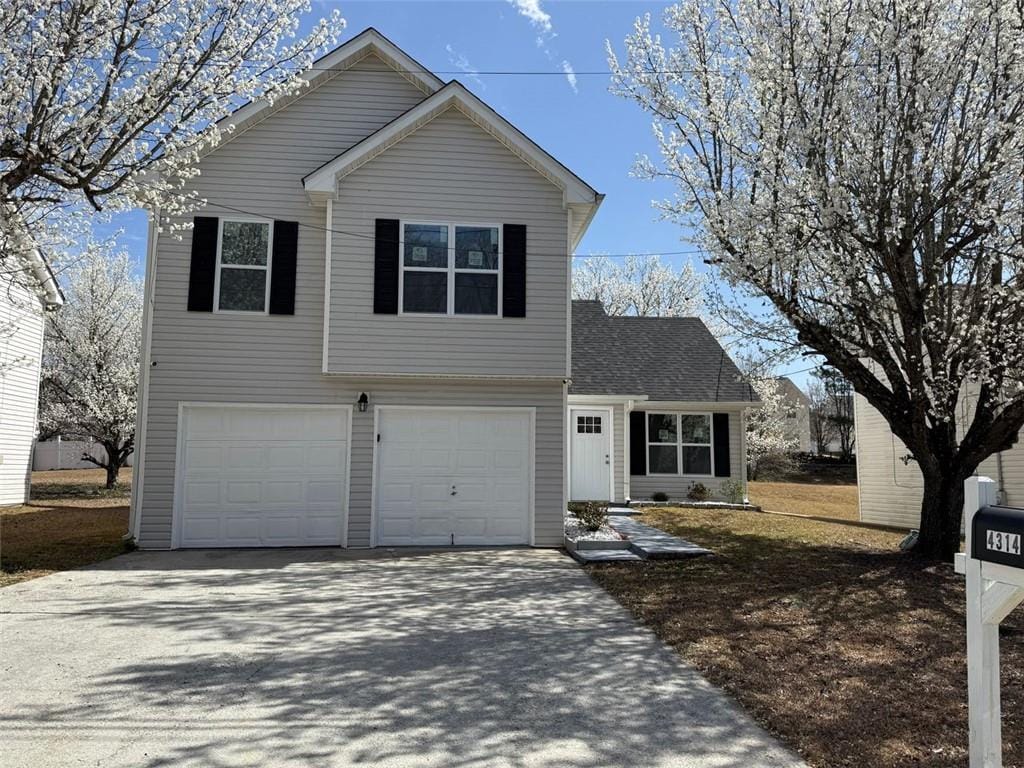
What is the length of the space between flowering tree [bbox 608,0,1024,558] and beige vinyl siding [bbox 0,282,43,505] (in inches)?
620

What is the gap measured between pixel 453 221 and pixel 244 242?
3307 millimetres

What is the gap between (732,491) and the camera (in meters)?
17.6

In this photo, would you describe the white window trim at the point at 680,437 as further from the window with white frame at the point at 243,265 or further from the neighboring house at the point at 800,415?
the neighboring house at the point at 800,415

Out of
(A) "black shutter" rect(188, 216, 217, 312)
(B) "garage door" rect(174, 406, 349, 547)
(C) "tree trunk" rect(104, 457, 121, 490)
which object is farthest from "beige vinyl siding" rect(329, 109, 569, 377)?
(C) "tree trunk" rect(104, 457, 121, 490)

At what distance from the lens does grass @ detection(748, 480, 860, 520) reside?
2077cm

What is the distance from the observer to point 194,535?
10.5 m

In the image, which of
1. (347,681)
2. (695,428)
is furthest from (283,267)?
(695,428)

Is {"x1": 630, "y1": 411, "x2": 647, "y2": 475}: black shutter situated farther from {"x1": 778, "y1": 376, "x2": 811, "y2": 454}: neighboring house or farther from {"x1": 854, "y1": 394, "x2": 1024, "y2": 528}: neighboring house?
{"x1": 778, "y1": 376, "x2": 811, "y2": 454}: neighboring house

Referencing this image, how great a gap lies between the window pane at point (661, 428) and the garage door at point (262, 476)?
961 centimetres

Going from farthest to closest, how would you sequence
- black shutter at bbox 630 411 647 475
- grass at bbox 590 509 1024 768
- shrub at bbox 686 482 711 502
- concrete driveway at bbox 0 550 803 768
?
black shutter at bbox 630 411 647 475, shrub at bbox 686 482 711 502, grass at bbox 590 509 1024 768, concrete driveway at bbox 0 550 803 768

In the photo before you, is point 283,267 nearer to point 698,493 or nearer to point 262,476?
point 262,476

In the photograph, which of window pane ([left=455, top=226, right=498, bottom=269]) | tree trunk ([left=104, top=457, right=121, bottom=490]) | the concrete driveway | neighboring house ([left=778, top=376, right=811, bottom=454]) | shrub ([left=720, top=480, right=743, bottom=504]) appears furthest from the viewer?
neighboring house ([left=778, top=376, right=811, bottom=454])

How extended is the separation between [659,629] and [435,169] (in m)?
7.72

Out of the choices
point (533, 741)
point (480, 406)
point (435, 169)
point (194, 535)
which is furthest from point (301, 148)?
point (533, 741)
